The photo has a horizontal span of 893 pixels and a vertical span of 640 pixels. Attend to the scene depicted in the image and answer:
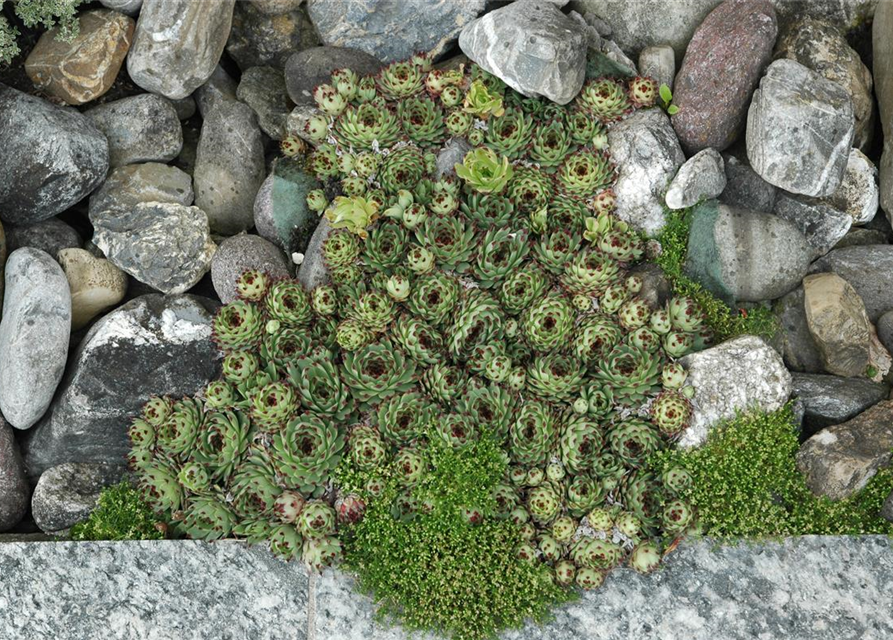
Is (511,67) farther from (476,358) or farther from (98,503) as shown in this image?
(98,503)

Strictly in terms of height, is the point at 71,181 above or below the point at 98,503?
above

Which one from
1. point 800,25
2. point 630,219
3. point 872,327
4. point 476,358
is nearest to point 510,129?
point 630,219

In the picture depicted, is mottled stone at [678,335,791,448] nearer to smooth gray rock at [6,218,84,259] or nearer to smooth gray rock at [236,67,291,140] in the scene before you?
smooth gray rock at [236,67,291,140]

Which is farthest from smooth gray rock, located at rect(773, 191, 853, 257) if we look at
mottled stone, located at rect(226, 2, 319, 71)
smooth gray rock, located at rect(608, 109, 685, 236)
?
mottled stone, located at rect(226, 2, 319, 71)

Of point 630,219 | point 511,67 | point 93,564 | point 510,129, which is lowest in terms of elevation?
point 93,564

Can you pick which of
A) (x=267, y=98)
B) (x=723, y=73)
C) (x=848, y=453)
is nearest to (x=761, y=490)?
(x=848, y=453)

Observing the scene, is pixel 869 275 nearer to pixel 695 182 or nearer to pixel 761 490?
pixel 695 182
